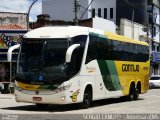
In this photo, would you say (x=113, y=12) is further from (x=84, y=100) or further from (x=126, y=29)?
(x=84, y=100)

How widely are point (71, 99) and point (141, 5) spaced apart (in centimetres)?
5300

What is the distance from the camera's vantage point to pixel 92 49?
2198 centimetres

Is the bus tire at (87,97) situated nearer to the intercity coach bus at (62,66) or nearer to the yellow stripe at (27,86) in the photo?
the intercity coach bus at (62,66)

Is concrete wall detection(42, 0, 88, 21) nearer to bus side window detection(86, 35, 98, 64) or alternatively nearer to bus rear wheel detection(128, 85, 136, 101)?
bus rear wheel detection(128, 85, 136, 101)

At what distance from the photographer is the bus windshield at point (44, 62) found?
19703mm

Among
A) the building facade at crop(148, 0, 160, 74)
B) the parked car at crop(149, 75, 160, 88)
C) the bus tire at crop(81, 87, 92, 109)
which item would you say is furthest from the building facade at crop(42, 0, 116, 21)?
the bus tire at crop(81, 87, 92, 109)

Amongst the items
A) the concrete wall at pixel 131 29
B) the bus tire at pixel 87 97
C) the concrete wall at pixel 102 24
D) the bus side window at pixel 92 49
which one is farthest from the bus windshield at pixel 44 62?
the concrete wall at pixel 131 29

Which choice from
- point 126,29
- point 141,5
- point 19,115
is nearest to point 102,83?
point 19,115

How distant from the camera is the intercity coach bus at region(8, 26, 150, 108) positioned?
19.7 meters

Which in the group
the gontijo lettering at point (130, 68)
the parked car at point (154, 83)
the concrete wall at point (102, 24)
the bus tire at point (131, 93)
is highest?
the concrete wall at point (102, 24)

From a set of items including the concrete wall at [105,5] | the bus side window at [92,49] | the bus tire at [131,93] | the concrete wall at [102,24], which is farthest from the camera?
the concrete wall at [105,5]

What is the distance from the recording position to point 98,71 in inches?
899

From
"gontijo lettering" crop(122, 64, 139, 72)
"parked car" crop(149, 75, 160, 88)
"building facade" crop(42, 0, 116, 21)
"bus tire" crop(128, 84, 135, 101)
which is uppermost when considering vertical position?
"building facade" crop(42, 0, 116, 21)

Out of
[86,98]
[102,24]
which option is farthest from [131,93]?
[102,24]
